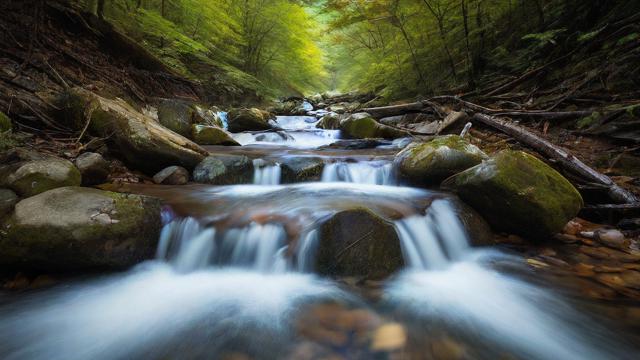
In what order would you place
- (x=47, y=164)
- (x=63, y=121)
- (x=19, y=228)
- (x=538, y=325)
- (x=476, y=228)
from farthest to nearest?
(x=63, y=121), (x=476, y=228), (x=47, y=164), (x=19, y=228), (x=538, y=325)

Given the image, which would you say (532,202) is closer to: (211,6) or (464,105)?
(464,105)

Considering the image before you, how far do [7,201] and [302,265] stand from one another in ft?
8.01

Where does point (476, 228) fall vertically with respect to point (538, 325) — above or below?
above

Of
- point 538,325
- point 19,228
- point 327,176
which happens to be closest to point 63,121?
point 19,228

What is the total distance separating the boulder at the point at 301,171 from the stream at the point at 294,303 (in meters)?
1.38

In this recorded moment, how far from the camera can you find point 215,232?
9.95 ft

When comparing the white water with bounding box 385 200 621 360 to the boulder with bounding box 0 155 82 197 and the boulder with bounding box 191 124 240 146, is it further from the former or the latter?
the boulder with bounding box 191 124 240 146

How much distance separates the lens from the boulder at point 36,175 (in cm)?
272

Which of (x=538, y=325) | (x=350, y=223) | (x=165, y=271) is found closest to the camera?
(x=538, y=325)

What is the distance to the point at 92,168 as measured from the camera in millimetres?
3713

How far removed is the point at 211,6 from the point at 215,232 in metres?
9.61

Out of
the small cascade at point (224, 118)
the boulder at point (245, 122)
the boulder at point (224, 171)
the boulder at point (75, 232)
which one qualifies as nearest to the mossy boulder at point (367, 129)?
the boulder at point (245, 122)

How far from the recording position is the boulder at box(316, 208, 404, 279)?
100.0 inches

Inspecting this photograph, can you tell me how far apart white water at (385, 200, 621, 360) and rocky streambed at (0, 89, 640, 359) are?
1 cm
